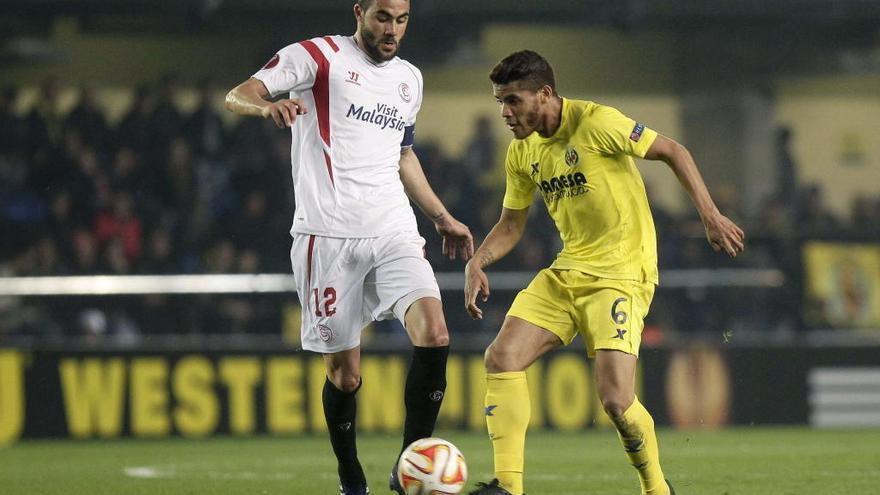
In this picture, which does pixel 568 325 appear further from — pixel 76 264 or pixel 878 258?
pixel 878 258

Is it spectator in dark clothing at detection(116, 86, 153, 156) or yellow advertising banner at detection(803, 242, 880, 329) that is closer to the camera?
yellow advertising banner at detection(803, 242, 880, 329)

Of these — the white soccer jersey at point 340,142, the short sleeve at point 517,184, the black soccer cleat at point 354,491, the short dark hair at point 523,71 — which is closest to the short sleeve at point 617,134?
the short dark hair at point 523,71

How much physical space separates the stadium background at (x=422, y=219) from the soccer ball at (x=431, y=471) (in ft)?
21.0

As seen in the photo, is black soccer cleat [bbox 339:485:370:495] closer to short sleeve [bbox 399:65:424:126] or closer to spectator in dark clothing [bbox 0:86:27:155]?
short sleeve [bbox 399:65:424:126]

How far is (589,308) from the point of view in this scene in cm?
585

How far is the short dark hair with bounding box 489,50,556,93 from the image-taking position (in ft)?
18.8

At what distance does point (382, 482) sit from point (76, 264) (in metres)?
6.08

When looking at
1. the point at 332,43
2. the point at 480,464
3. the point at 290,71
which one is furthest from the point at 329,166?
the point at 480,464

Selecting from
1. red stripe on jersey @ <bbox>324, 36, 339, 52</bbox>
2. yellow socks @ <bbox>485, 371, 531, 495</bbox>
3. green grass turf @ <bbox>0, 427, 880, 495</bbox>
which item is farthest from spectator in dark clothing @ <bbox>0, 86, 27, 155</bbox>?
yellow socks @ <bbox>485, 371, 531, 495</bbox>

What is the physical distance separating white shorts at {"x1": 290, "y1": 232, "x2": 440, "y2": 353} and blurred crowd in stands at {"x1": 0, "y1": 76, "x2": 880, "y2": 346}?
19.8 ft

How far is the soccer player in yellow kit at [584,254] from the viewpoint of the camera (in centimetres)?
568

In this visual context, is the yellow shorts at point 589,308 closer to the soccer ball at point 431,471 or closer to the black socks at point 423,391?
the black socks at point 423,391

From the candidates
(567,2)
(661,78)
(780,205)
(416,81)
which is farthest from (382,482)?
(661,78)

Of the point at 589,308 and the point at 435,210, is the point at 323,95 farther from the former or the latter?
the point at 589,308
